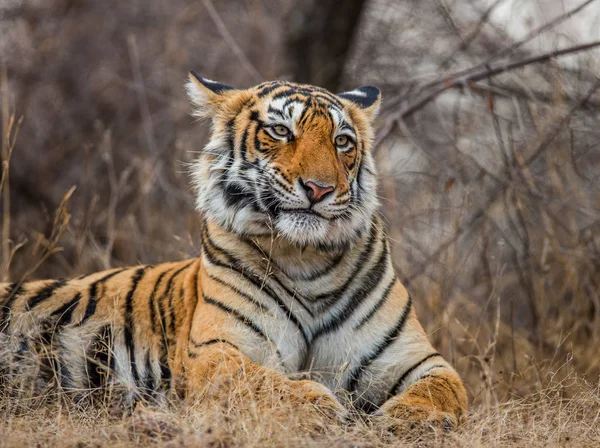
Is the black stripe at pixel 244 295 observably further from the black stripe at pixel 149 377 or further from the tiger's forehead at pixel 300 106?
the tiger's forehead at pixel 300 106

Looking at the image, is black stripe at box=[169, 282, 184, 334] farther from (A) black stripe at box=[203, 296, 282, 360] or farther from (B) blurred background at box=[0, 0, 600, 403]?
(B) blurred background at box=[0, 0, 600, 403]

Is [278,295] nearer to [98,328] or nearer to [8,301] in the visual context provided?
[98,328]

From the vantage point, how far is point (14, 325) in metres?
3.88

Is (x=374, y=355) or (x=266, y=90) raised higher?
(x=266, y=90)

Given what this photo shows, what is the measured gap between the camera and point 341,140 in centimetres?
363

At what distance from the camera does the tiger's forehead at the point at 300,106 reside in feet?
11.7

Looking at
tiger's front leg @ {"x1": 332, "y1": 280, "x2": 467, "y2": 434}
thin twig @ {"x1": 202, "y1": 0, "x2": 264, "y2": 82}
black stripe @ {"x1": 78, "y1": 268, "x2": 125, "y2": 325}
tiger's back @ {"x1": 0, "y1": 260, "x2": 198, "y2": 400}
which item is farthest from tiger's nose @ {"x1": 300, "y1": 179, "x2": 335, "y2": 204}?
thin twig @ {"x1": 202, "y1": 0, "x2": 264, "y2": 82}

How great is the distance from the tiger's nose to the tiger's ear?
772mm

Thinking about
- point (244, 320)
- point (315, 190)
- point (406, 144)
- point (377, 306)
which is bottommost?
point (244, 320)

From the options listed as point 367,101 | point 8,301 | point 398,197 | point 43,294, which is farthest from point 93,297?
point 398,197

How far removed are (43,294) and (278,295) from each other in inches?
53.4

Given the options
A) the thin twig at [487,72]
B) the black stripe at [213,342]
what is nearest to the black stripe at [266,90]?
the black stripe at [213,342]

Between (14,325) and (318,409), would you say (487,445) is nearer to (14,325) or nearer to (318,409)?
(318,409)

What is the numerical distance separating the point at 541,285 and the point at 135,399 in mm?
2832
